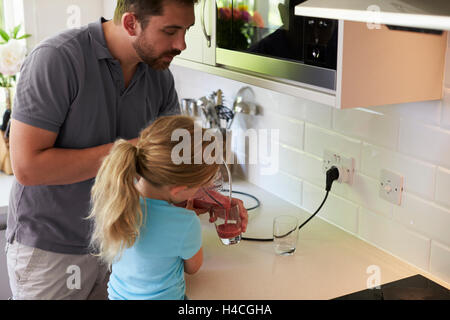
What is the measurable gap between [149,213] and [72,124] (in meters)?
0.37

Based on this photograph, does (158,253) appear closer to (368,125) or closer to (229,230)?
(229,230)

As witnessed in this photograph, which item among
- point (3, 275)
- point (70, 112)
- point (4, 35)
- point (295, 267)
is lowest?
point (3, 275)

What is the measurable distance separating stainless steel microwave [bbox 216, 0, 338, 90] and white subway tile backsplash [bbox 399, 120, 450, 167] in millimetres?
333

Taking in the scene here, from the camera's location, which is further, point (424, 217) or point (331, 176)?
point (331, 176)

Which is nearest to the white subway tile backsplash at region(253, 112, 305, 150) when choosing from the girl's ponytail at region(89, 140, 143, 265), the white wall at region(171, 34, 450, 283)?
the white wall at region(171, 34, 450, 283)

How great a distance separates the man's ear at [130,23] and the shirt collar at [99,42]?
9cm

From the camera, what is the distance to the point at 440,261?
60.7 inches

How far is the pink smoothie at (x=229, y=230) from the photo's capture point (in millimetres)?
1644

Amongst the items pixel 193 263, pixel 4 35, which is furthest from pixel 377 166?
pixel 4 35

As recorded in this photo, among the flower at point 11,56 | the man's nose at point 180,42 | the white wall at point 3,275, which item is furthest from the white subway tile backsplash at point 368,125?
the flower at point 11,56

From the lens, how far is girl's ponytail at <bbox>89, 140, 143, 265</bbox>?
4.22ft

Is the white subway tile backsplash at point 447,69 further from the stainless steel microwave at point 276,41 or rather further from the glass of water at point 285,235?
the glass of water at point 285,235

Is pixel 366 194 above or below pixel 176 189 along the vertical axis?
below
